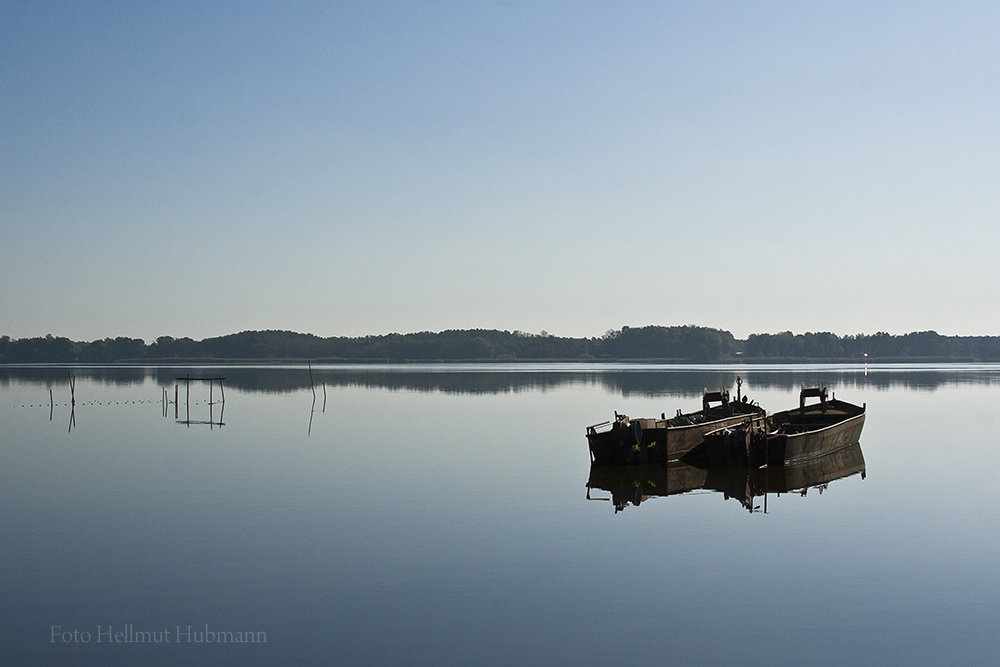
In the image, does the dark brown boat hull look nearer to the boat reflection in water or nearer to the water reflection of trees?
the boat reflection in water

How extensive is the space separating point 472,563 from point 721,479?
44.5 feet

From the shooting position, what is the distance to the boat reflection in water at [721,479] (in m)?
23.9

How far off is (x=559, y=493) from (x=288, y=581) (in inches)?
409

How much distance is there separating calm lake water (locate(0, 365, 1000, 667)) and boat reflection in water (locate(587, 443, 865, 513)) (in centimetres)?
43

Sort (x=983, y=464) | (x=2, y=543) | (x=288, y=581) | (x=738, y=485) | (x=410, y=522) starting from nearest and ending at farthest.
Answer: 1. (x=288, y=581)
2. (x=2, y=543)
3. (x=410, y=522)
4. (x=738, y=485)
5. (x=983, y=464)

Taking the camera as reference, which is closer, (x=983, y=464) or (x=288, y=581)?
(x=288, y=581)

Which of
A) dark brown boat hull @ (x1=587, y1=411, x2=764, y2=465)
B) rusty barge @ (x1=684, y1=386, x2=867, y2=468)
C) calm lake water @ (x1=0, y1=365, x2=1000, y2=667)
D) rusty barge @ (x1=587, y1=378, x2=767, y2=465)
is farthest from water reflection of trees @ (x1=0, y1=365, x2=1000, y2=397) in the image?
calm lake water @ (x1=0, y1=365, x2=1000, y2=667)

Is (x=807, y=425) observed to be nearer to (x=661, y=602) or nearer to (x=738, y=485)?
(x=738, y=485)

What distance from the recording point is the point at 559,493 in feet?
76.9

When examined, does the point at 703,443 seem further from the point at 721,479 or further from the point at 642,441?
the point at 721,479

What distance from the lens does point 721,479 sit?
88.8 feet

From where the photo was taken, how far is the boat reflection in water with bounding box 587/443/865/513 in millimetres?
23859

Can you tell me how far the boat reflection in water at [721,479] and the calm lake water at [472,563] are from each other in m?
0.43

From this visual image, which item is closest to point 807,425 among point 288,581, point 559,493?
point 559,493
